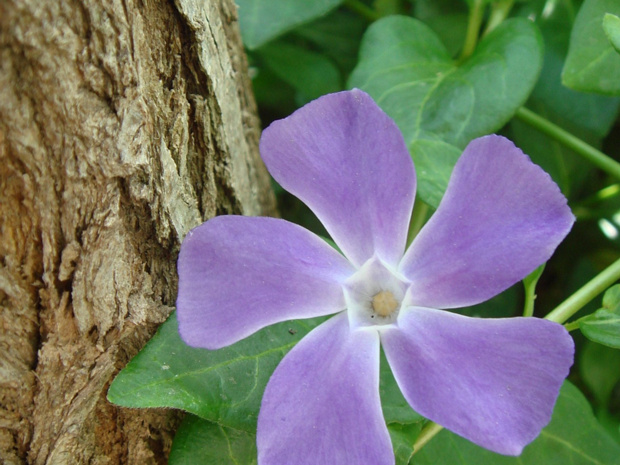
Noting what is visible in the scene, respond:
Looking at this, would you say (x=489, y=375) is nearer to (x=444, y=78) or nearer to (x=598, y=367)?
(x=444, y=78)

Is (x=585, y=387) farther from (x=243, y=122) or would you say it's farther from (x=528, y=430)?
(x=243, y=122)

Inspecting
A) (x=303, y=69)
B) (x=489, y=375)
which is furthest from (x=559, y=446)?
(x=303, y=69)

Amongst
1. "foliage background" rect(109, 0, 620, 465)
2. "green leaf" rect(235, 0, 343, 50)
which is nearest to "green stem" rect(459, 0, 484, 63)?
"foliage background" rect(109, 0, 620, 465)

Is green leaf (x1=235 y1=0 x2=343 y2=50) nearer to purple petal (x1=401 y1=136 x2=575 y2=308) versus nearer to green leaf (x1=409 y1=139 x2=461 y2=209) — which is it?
green leaf (x1=409 y1=139 x2=461 y2=209)

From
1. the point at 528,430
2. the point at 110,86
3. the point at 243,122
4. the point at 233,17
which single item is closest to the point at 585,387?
the point at 528,430

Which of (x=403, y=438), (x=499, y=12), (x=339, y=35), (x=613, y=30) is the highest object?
(x=613, y=30)

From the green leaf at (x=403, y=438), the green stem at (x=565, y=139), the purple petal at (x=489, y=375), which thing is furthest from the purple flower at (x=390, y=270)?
the green stem at (x=565, y=139)

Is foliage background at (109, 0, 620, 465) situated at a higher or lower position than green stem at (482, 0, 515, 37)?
lower
